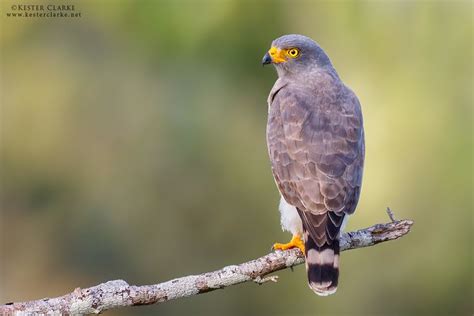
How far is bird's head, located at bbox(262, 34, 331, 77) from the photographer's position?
632 centimetres

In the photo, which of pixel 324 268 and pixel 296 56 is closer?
pixel 324 268

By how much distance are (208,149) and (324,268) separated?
4557 mm

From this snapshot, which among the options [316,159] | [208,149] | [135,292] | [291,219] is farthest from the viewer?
[208,149]

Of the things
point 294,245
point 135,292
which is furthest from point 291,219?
point 135,292

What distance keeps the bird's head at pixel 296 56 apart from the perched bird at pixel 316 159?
0.01 m

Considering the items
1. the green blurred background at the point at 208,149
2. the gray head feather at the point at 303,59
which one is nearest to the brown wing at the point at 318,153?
the gray head feather at the point at 303,59

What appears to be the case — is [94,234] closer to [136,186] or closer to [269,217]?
[136,186]

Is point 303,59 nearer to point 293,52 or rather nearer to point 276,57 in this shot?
point 293,52

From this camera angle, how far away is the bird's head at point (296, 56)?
20.7 feet

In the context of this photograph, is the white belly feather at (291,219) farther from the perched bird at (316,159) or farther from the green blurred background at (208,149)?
the green blurred background at (208,149)

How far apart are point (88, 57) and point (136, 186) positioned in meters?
1.68

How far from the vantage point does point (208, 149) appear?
31.6 feet

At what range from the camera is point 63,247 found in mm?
9469

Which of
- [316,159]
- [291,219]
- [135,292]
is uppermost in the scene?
[316,159]
